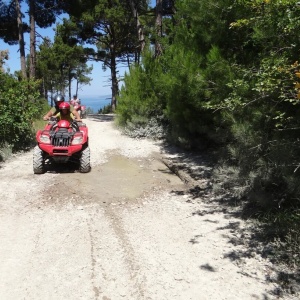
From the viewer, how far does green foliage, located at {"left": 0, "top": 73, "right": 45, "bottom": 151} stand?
799cm

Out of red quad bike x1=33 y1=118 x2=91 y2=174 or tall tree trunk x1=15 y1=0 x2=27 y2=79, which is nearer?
red quad bike x1=33 y1=118 x2=91 y2=174

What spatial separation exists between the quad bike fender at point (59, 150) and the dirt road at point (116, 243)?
16.6 inches

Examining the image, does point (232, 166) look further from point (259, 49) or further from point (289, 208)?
point (259, 49)

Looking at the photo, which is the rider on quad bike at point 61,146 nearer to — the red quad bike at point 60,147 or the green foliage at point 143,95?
the red quad bike at point 60,147

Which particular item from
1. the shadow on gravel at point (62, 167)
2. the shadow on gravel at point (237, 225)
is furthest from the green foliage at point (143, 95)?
the shadow on gravel at point (62, 167)

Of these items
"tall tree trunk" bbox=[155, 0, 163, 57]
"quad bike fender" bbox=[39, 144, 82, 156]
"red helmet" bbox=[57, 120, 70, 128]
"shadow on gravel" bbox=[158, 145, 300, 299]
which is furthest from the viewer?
"tall tree trunk" bbox=[155, 0, 163, 57]

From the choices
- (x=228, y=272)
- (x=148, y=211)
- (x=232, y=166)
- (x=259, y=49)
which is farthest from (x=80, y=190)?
(x=259, y=49)

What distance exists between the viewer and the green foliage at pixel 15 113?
7992mm

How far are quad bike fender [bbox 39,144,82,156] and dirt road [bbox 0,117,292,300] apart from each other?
0.42m

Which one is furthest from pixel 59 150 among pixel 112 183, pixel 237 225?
pixel 237 225

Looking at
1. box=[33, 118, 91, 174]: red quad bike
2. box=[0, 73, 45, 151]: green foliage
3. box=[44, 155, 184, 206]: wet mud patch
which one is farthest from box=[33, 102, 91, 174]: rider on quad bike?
box=[0, 73, 45, 151]: green foliage

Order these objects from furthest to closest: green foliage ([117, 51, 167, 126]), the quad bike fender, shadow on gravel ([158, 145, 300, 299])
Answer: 1. green foliage ([117, 51, 167, 126])
2. the quad bike fender
3. shadow on gravel ([158, 145, 300, 299])

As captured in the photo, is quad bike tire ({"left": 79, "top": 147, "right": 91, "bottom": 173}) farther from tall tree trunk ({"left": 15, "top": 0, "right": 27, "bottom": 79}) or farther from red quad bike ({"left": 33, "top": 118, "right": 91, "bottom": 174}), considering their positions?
tall tree trunk ({"left": 15, "top": 0, "right": 27, "bottom": 79})

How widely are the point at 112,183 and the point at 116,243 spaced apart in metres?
2.25
